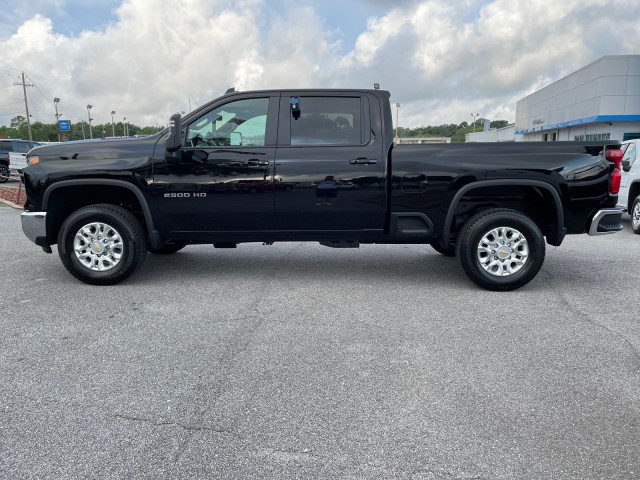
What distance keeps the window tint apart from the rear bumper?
101 inches

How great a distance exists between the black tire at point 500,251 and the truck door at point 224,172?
2.09 meters

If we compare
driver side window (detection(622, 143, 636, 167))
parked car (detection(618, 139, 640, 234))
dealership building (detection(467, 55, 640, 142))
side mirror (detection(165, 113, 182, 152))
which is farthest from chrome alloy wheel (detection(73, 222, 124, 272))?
dealership building (detection(467, 55, 640, 142))

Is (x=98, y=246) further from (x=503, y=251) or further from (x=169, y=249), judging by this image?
(x=503, y=251)

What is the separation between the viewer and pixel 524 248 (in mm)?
5352

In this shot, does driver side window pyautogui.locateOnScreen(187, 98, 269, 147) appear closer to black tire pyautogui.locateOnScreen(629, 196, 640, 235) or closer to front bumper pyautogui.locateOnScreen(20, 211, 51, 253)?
front bumper pyautogui.locateOnScreen(20, 211, 51, 253)

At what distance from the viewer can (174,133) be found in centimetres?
524

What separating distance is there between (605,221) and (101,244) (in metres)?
5.28

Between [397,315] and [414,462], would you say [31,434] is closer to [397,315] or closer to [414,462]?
[414,462]

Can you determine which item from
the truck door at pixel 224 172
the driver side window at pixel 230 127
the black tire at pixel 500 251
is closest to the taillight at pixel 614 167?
the black tire at pixel 500 251

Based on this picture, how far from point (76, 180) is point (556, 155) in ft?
16.1

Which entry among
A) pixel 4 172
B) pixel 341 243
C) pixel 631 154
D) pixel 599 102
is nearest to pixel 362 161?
pixel 341 243

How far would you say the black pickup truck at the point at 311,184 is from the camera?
5.30 meters

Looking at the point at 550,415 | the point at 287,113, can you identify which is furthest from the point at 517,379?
the point at 287,113

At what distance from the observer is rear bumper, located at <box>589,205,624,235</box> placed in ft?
17.6
